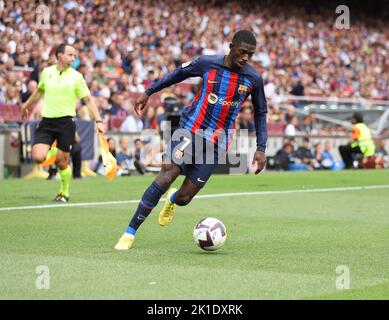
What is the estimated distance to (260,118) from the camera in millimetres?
9680

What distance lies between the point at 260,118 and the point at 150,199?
1.47 metres

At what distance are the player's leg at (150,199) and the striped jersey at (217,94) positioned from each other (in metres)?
0.55

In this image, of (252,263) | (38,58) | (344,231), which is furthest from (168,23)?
(252,263)

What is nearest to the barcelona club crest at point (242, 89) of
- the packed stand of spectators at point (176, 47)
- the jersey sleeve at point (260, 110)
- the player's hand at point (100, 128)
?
the jersey sleeve at point (260, 110)

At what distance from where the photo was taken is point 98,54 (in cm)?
2719

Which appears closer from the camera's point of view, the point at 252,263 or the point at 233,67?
the point at 252,263

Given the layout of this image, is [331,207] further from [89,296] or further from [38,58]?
[38,58]

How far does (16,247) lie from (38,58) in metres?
15.1

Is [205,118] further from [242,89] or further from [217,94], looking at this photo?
[242,89]

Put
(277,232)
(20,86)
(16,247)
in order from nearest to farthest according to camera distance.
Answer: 1. (16,247)
2. (277,232)
3. (20,86)

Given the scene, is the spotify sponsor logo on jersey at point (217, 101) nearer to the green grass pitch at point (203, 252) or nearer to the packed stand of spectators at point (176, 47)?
the green grass pitch at point (203, 252)

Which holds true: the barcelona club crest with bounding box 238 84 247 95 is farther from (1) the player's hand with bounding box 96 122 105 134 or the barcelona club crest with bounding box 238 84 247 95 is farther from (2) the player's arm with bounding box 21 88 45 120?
(2) the player's arm with bounding box 21 88 45 120

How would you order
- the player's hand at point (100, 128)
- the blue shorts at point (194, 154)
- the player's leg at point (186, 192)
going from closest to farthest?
1. the blue shorts at point (194, 154)
2. the player's leg at point (186, 192)
3. the player's hand at point (100, 128)

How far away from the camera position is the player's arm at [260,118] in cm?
950
